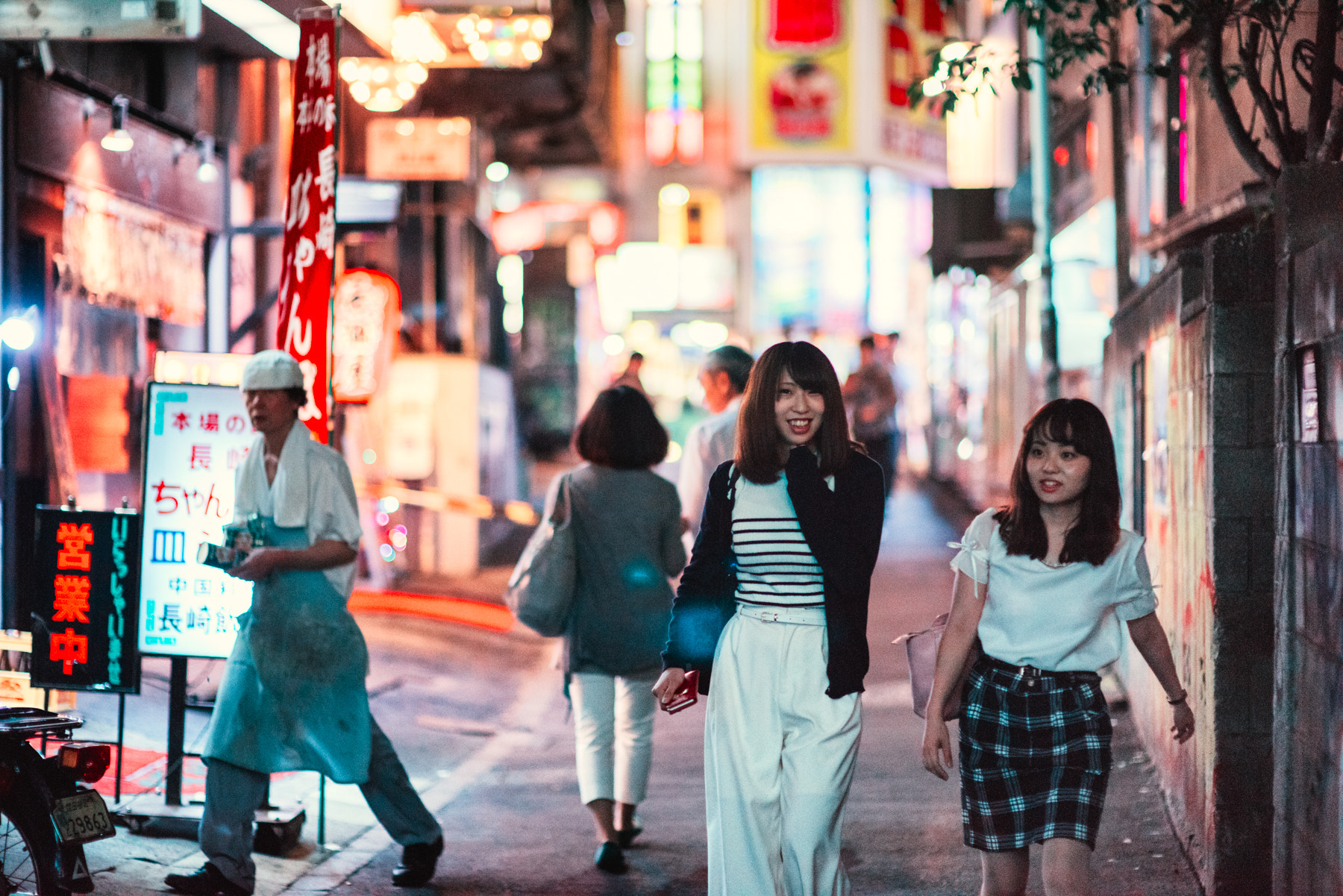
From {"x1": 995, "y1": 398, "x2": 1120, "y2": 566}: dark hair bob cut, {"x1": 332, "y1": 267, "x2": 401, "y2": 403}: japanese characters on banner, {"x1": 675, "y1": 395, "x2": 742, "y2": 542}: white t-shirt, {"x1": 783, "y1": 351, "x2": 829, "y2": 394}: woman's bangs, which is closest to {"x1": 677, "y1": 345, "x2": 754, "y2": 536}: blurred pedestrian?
{"x1": 675, "y1": 395, "x2": 742, "y2": 542}: white t-shirt

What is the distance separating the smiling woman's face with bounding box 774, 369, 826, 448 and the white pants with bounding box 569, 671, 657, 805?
2.32 meters

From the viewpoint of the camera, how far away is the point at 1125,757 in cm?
769

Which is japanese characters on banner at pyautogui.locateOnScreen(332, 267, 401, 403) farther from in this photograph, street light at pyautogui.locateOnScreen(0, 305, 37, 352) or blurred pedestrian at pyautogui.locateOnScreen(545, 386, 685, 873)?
blurred pedestrian at pyautogui.locateOnScreen(545, 386, 685, 873)

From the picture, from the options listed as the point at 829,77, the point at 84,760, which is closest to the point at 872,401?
Result: the point at 84,760

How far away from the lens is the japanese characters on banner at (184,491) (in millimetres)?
6426

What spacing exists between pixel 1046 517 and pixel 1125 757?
3.91 meters

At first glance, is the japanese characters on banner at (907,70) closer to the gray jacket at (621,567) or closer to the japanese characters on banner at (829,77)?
the japanese characters on banner at (829,77)

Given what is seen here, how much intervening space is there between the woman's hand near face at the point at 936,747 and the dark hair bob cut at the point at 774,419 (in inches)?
31.8

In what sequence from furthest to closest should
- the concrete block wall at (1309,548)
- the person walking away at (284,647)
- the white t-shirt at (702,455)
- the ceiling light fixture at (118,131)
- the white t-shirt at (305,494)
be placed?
the ceiling light fixture at (118,131) < the white t-shirt at (702,455) < the white t-shirt at (305,494) < the person walking away at (284,647) < the concrete block wall at (1309,548)

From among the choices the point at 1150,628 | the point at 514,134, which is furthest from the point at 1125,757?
the point at 514,134

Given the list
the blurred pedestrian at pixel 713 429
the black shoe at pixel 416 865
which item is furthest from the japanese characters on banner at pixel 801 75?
the black shoe at pixel 416 865

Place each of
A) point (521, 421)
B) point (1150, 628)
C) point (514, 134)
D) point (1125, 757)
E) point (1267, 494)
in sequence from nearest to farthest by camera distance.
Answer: point (1150, 628) < point (1267, 494) < point (1125, 757) < point (514, 134) < point (521, 421)

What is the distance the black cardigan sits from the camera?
4.26 metres

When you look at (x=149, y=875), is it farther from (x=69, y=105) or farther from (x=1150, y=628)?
(x=69, y=105)
